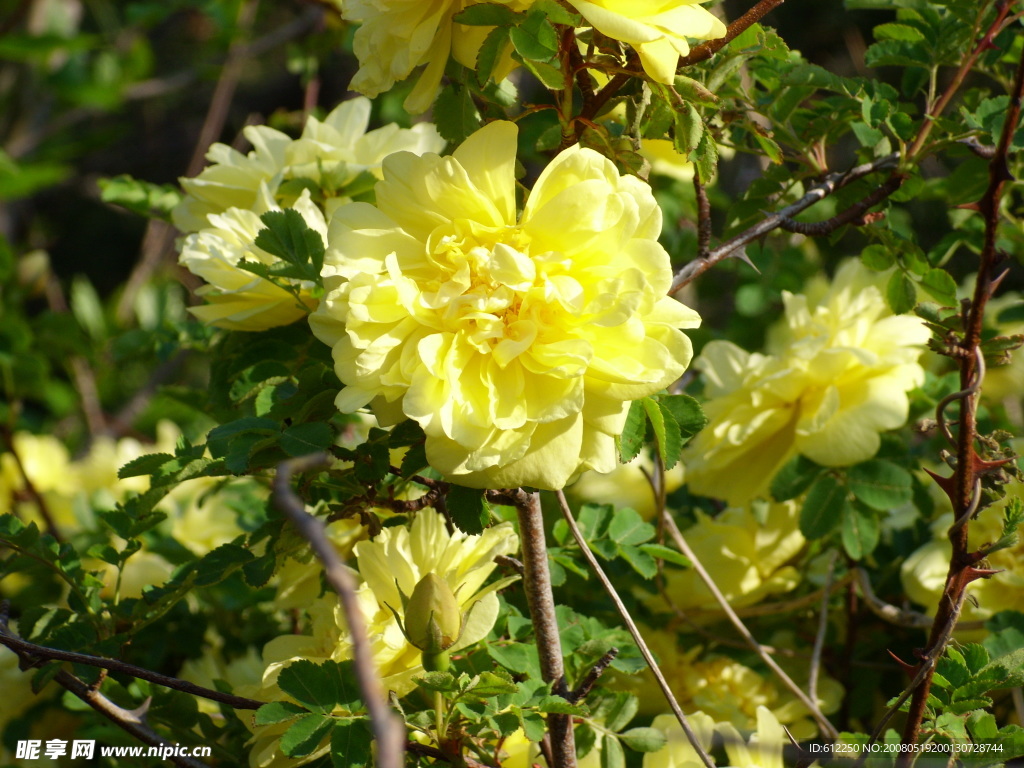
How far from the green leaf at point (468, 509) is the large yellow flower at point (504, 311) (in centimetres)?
6

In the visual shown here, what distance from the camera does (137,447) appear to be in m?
1.58

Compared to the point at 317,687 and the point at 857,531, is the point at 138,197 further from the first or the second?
the point at 857,531

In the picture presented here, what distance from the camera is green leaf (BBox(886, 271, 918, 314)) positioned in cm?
83

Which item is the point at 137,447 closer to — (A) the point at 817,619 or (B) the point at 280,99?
(A) the point at 817,619

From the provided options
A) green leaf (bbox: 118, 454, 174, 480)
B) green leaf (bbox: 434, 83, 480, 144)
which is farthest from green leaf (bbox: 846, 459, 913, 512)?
green leaf (bbox: 118, 454, 174, 480)

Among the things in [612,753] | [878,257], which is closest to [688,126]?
[878,257]

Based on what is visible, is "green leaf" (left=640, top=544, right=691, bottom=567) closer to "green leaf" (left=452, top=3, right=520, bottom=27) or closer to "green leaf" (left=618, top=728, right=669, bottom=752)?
"green leaf" (left=618, top=728, right=669, bottom=752)

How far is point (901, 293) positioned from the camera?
0.84m

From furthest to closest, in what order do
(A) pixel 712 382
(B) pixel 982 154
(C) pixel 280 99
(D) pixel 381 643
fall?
(C) pixel 280 99 < (A) pixel 712 382 < (B) pixel 982 154 < (D) pixel 381 643

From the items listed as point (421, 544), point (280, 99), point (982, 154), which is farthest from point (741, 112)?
point (280, 99)

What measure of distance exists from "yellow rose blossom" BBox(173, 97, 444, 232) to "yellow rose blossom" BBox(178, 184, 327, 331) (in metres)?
0.05

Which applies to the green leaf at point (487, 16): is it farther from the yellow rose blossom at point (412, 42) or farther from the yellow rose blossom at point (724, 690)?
the yellow rose blossom at point (724, 690)

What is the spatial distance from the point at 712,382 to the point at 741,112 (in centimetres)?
34

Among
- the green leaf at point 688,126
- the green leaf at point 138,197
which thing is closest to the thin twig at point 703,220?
the green leaf at point 688,126
